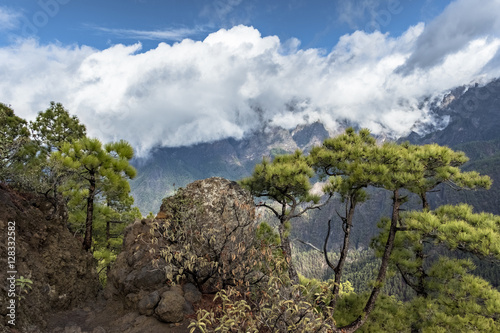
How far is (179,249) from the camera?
30.1 feet

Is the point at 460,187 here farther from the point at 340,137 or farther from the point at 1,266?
the point at 1,266

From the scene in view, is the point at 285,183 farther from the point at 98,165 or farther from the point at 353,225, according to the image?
the point at 98,165

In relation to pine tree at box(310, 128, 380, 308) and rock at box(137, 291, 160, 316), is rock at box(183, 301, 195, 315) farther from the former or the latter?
pine tree at box(310, 128, 380, 308)

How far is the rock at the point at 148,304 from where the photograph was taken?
24.0 feet

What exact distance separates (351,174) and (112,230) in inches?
749

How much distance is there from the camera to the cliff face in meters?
6.70

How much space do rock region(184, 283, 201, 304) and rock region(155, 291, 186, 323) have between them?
2.06 feet

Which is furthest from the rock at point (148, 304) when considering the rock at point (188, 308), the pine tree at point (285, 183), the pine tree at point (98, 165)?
the pine tree at point (285, 183)

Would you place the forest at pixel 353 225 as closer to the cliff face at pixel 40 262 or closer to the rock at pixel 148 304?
the cliff face at pixel 40 262

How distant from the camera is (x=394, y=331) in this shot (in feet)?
38.9

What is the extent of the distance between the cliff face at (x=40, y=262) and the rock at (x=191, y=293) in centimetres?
373

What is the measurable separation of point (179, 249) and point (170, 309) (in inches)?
93.8

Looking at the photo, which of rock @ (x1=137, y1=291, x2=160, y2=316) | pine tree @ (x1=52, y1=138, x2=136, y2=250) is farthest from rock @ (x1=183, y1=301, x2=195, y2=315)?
pine tree @ (x1=52, y1=138, x2=136, y2=250)

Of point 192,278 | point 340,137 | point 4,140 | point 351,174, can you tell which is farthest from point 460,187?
point 4,140
